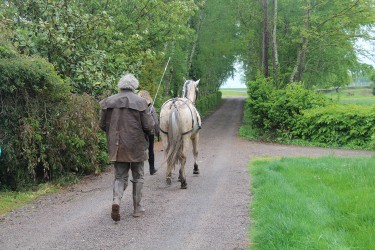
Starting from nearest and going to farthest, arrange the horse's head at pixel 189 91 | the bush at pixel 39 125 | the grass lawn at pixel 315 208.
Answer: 1. the grass lawn at pixel 315 208
2. the bush at pixel 39 125
3. the horse's head at pixel 189 91

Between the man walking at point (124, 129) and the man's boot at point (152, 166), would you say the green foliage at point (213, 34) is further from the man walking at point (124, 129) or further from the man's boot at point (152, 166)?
the man walking at point (124, 129)

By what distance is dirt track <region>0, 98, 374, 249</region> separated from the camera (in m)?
5.34

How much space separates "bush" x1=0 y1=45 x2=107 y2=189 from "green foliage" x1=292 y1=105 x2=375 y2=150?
12.2 metres

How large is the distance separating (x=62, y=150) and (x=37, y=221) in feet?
9.94

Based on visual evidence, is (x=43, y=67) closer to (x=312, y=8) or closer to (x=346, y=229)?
(x=346, y=229)

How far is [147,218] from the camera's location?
21.2 feet

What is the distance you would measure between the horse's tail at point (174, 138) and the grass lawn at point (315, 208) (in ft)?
5.65

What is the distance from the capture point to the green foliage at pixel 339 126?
57.8 feet

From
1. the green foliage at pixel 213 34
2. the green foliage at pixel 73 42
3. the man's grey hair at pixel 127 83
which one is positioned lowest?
the man's grey hair at pixel 127 83

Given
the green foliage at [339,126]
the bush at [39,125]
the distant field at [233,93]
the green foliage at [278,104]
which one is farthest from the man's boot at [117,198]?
the distant field at [233,93]

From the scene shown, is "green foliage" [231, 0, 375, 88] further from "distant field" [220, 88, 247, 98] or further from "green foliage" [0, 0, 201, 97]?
"distant field" [220, 88, 247, 98]

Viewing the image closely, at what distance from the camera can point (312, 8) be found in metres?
23.2

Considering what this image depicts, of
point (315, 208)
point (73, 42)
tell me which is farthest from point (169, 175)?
point (73, 42)

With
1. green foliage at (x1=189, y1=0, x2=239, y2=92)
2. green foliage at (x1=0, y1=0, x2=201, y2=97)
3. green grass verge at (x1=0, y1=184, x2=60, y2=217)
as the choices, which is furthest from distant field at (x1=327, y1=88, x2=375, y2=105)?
green grass verge at (x1=0, y1=184, x2=60, y2=217)
